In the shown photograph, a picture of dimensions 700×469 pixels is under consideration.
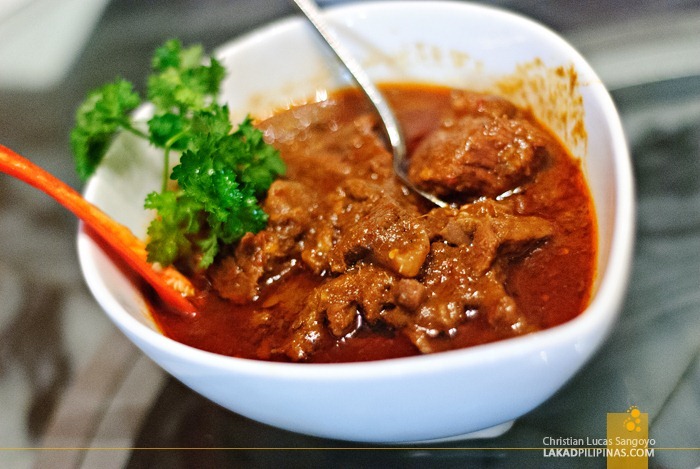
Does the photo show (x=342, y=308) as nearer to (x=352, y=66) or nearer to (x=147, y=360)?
(x=147, y=360)

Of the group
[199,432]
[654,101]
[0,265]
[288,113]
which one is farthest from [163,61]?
[654,101]

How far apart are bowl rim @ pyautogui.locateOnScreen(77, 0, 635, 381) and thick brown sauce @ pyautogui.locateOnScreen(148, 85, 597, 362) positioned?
0.14 metres

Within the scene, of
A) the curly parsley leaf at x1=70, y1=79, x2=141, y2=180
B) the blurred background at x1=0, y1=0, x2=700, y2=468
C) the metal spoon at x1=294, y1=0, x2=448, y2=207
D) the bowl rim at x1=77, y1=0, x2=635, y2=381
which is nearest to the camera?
the bowl rim at x1=77, y1=0, x2=635, y2=381

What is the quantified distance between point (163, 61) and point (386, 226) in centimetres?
132

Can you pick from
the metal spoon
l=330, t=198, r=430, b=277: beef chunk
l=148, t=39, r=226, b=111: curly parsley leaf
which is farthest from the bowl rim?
the metal spoon

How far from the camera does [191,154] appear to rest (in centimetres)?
226

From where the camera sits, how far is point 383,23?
3084 mm

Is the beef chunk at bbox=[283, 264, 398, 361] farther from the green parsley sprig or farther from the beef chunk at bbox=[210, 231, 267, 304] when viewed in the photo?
the green parsley sprig

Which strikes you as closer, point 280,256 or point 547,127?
point 280,256

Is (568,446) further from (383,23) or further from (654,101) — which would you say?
(383,23)

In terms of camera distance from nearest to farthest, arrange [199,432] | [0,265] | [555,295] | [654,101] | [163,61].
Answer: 1. [555,295]
2. [199,432]
3. [654,101]
4. [163,61]
5. [0,265]

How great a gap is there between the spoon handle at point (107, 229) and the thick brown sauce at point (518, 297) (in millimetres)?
80

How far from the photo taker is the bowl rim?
153 centimetres

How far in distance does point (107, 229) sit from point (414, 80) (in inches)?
66.2
